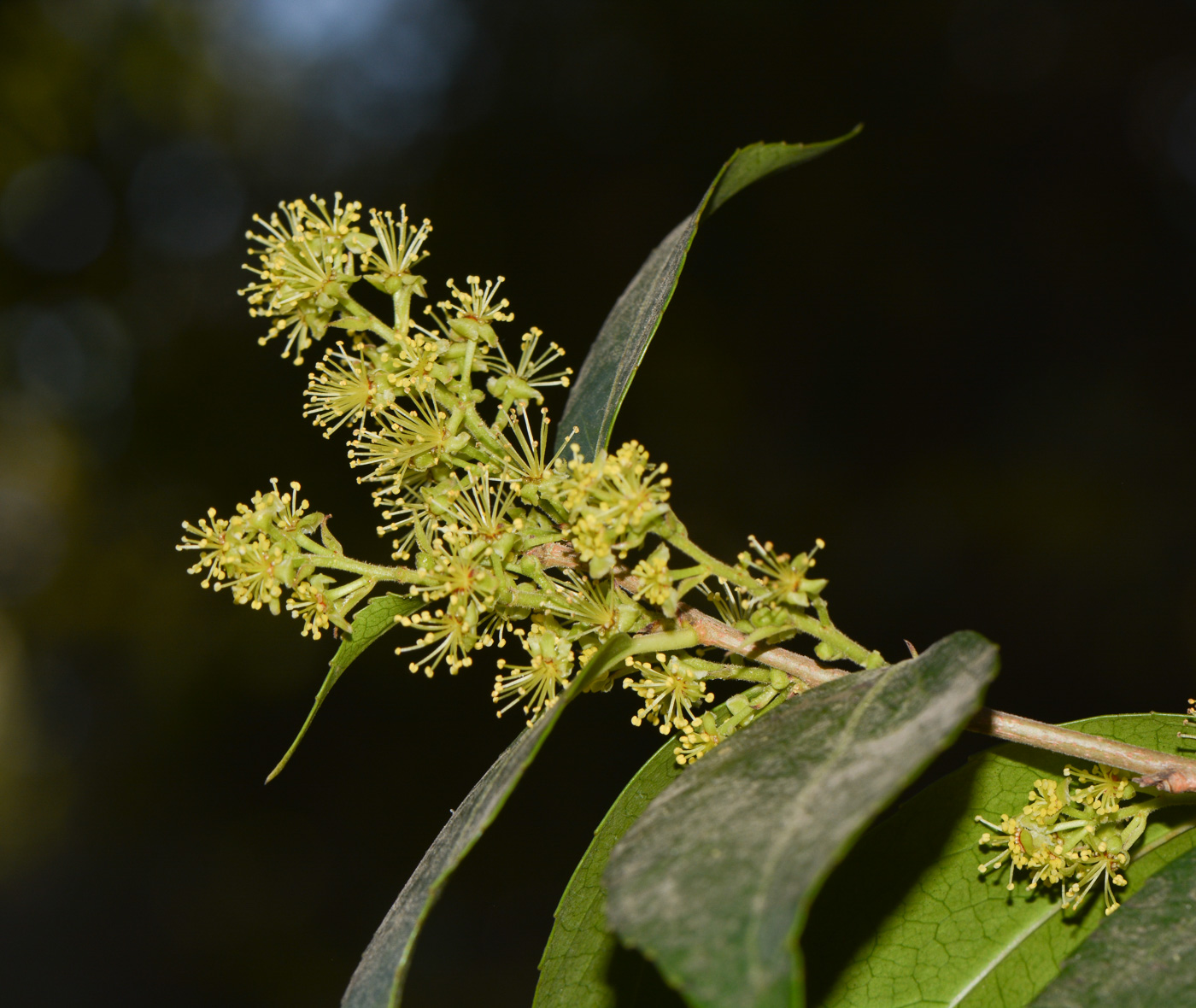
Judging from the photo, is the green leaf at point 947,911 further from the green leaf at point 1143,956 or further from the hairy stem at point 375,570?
the hairy stem at point 375,570

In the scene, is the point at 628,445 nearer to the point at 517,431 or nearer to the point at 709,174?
the point at 517,431

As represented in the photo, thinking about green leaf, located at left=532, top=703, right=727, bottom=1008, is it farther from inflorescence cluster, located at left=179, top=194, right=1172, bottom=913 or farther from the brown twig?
the brown twig

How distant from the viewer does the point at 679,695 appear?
4.09ft

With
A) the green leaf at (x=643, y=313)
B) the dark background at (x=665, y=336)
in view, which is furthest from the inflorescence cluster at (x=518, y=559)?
the dark background at (x=665, y=336)

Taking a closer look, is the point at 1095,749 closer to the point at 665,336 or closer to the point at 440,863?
the point at 440,863

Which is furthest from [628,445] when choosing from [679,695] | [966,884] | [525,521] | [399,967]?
[966,884]

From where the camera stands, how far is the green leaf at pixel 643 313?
1289mm

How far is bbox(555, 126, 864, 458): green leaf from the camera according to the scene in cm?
129

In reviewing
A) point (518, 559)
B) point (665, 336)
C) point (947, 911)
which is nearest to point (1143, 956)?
point (947, 911)

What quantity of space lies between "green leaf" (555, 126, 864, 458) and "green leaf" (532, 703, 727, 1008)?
46cm

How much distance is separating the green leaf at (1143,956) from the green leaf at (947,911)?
Answer: 0.25 m

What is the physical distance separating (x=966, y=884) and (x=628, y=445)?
756 mm

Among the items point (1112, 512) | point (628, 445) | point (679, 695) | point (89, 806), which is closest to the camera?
point (628, 445)

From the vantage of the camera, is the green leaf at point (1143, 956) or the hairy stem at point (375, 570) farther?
the hairy stem at point (375, 570)
